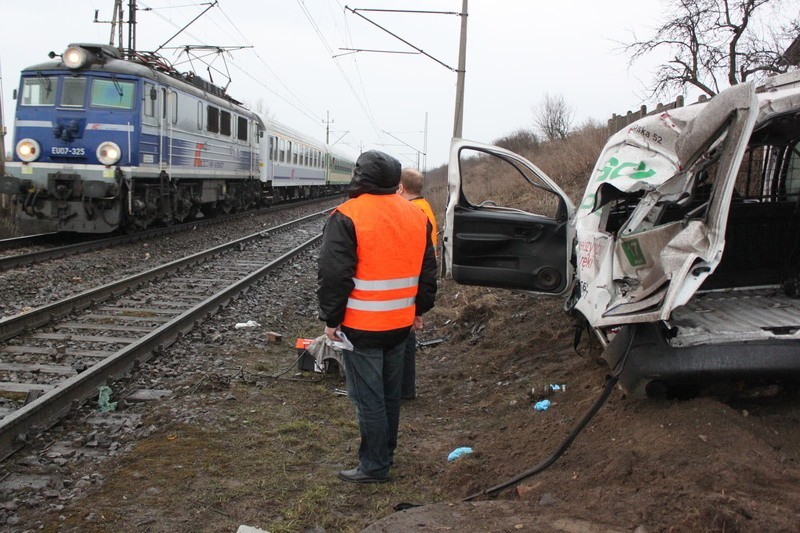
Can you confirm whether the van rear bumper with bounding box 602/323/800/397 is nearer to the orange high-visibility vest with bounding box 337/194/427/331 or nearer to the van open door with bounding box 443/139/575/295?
the orange high-visibility vest with bounding box 337/194/427/331

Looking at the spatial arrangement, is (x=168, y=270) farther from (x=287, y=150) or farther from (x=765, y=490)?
(x=287, y=150)

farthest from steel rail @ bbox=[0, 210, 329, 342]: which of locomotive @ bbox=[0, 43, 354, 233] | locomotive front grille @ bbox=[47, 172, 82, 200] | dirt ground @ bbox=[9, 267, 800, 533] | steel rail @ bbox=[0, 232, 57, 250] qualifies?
steel rail @ bbox=[0, 232, 57, 250]

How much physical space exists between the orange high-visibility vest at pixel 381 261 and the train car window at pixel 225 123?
53.5 ft

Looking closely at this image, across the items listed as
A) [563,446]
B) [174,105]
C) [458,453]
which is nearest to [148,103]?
[174,105]

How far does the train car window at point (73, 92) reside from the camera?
43.1 feet

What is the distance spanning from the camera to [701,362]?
3.42 m

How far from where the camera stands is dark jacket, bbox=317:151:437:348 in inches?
145

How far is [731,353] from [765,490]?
0.80 meters

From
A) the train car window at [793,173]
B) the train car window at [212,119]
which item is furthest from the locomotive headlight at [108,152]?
the train car window at [793,173]

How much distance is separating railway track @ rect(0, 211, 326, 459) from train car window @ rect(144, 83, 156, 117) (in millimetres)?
3722

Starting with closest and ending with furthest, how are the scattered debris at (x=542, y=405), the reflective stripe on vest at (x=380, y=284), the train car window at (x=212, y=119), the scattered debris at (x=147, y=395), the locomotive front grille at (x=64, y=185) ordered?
the reflective stripe on vest at (x=380, y=284) → the scattered debris at (x=542, y=405) → the scattered debris at (x=147, y=395) → the locomotive front grille at (x=64, y=185) → the train car window at (x=212, y=119)

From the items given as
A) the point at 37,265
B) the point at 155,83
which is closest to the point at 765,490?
the point at 37,265

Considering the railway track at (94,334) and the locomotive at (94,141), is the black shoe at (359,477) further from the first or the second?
the locomotive at (94,141)

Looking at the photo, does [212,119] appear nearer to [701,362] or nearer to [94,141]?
[94,141]
